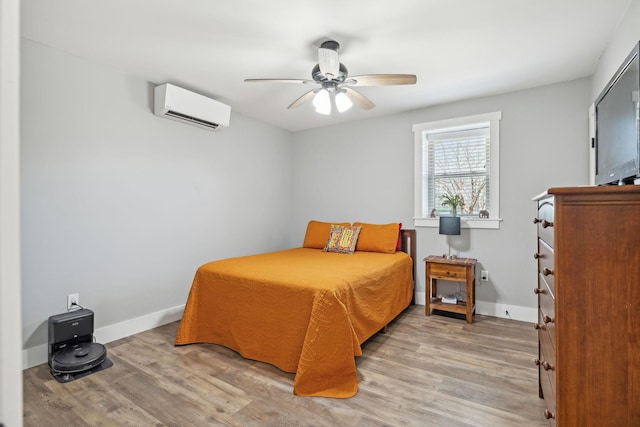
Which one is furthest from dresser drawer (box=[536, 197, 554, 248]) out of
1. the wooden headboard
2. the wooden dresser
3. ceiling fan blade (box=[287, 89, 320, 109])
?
the wooden headboard

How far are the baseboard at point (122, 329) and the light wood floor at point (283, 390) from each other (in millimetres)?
88

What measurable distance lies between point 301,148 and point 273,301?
3.06 metres

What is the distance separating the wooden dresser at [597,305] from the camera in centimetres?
111

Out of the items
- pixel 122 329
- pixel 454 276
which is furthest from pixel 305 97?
pixel 122 329

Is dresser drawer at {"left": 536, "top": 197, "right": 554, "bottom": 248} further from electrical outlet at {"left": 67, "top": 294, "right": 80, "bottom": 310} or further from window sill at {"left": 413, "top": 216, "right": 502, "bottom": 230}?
electrical outlet at {"left": 67, "top": 294, "right": 80, "bottom": 310}

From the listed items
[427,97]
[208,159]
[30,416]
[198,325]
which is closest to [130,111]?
[208,159]

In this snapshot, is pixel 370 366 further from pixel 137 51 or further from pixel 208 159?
pixel 137 51

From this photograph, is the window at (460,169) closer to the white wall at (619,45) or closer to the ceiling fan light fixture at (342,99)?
the white wall at (619,45)

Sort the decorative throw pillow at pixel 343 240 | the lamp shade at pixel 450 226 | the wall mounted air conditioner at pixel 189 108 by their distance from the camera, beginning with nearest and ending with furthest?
the wall mounted air conditioner at pixel 189 108, the lamp shade at pixel 450 226, the decorative throw pillow at pixel 343 240

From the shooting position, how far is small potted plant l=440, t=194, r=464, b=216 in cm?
362

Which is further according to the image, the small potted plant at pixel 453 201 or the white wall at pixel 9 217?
the small potted plant at pixel 453 201

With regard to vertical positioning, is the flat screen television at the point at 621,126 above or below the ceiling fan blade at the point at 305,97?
below

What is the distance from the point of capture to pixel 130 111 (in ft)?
9.80

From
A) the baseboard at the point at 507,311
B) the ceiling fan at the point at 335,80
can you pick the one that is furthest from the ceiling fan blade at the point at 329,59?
the baseboard at the point at 507,311
